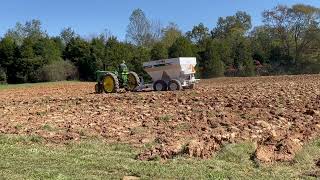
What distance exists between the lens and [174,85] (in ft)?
74.5

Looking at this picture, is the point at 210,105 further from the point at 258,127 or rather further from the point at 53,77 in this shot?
the point at 53,77

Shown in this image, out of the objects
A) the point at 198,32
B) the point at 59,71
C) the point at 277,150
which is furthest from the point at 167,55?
the point at 277,150

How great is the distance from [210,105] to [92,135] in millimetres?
5513

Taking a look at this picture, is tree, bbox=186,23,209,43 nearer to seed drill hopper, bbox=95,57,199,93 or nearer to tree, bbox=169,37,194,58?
tree, bbox=169,37,194,58

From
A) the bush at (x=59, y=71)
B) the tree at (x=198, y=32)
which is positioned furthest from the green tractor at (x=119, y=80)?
the tree at (x=198, y=32)

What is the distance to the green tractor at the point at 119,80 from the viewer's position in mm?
23017

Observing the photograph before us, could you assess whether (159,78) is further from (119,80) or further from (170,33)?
(170,33)

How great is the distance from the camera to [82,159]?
25.5 ft

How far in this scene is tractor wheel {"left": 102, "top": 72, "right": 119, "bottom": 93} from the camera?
22.8 m

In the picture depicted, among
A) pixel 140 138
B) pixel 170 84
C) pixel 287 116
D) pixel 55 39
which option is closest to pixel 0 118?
pixel 140 138

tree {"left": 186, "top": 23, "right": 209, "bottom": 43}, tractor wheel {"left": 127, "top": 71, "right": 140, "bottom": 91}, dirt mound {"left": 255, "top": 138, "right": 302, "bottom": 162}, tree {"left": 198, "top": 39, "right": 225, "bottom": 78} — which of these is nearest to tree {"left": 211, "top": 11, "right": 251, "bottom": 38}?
tree {"left": 186, "top": 23, "right": 209, "bottom": 43}

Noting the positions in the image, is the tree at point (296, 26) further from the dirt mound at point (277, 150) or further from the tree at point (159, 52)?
the dirt mound at point (277, 150)

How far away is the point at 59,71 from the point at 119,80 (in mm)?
29274

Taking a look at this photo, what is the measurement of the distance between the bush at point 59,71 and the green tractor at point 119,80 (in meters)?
28.8
